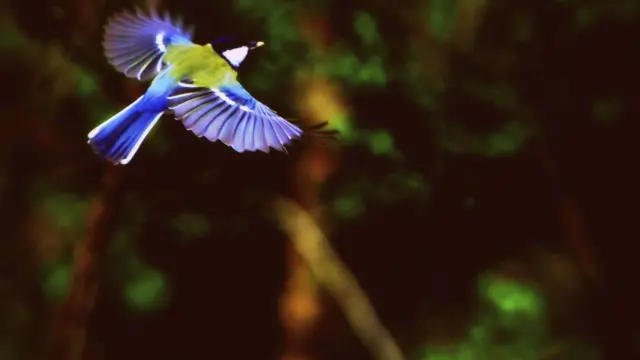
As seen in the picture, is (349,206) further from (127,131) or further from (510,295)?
(127,131)

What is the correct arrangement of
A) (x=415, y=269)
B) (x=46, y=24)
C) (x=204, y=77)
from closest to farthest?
(x=204, y=77) < (x=46, y=24) < (x=415, y=269)

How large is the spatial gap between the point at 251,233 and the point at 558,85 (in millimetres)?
503

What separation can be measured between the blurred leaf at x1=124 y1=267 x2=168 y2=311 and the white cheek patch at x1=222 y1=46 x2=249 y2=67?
0.40 meters

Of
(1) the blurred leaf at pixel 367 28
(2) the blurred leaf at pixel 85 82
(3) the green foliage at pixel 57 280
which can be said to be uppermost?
(1) the blurred leaf at pixel 367 28

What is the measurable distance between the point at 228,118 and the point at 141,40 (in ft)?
0.59

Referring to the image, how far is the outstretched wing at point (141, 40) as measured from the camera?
899 millimetres

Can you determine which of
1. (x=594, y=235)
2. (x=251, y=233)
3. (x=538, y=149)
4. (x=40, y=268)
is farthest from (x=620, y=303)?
(x=40, y=268)

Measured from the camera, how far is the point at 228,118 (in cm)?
81

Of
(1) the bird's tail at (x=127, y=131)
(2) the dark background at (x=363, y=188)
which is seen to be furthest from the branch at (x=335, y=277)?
(1) the bird's tail at (x=127, y=131)

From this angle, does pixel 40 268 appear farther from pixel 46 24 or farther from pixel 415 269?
pixel 415 269

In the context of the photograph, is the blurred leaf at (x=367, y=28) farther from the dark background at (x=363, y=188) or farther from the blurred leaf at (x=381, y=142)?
the blurred leaf at (x=381, y=142)

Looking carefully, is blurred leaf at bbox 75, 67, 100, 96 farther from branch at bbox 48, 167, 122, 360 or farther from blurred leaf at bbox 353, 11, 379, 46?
blurred leaf at bbox 353, 11, 379, 46

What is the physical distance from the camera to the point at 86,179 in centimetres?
115

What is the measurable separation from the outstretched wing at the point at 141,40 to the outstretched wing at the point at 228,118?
0.08m
